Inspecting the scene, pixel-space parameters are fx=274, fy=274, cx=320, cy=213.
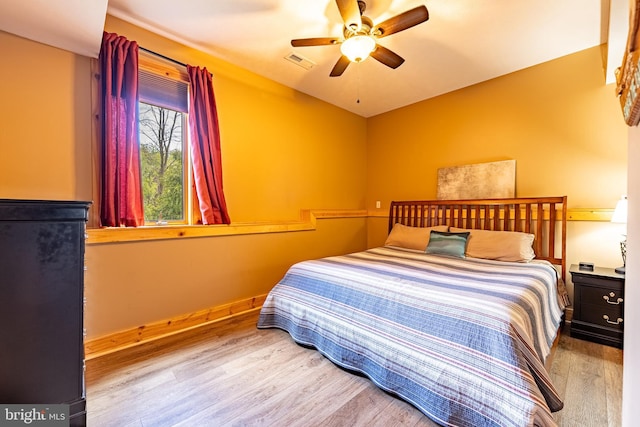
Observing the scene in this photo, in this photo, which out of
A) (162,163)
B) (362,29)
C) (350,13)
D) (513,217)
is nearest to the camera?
(350,13)

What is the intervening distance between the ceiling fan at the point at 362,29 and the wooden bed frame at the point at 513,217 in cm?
192

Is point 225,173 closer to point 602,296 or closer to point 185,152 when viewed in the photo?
point 185,152

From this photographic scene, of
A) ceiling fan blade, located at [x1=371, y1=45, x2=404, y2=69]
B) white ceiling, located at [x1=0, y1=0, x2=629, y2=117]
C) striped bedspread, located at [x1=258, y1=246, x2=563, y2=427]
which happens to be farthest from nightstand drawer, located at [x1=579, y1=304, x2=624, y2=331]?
ceiling fan blade, located at [x1=371, y1=45, x2=404, y2=69]

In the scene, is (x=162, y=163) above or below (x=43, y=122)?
below

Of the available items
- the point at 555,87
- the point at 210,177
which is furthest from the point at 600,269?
the point at 210,177

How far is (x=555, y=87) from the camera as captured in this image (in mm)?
2727

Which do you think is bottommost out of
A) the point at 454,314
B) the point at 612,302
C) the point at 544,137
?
the point at 612,302

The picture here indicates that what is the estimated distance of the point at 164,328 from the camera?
2332 mm

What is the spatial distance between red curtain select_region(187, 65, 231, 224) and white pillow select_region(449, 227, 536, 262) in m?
2.52

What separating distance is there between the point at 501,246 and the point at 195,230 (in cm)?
288

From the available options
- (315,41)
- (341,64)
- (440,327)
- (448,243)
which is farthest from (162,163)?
(448,243)

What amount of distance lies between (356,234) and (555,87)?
2807 millimetres

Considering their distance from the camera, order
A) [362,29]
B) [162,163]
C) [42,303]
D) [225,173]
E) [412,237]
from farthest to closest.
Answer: [412,237]
[225,173]
[162,163]
[362,29]
[42,303]

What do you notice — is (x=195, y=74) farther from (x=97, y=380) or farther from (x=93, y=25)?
(x=97, y=380)
